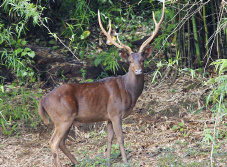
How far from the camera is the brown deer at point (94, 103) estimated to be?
5.93 m

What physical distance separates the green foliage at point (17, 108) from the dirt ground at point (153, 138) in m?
0.22

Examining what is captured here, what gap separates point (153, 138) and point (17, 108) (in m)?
2.65

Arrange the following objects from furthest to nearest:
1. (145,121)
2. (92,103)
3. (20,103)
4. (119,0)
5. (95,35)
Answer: (95,35) → (119,0) → (20,103) → (145,121) → (92,103)

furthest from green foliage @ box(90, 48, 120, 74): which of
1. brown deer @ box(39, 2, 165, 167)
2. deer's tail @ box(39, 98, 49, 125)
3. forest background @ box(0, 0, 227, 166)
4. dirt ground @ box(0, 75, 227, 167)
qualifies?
deer's tail @ box(39, 98, 49, 125)

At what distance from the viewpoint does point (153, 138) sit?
6.86 m

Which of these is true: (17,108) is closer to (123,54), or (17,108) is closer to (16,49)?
(16,49)

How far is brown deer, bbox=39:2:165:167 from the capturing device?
5.93 metres

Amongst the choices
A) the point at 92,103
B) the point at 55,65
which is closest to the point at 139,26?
the point at 55,65

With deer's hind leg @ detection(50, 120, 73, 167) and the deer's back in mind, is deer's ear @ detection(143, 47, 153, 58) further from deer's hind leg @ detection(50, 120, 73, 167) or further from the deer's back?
deer's hind leg @ detection(50, 120, 73, 167)

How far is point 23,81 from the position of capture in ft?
27.6

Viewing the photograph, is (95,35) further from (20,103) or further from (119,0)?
(20,103)

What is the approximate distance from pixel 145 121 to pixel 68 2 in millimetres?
2985

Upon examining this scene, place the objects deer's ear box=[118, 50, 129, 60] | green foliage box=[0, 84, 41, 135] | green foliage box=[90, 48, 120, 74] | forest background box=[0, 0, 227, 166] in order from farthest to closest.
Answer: green foliage box=[90, 48, 120, 74] → forest background box=[0, 0, 227, 166] → green foliage box=[0, 84, 41, 135] → deer's ear box=[118, 50, 129, 60]

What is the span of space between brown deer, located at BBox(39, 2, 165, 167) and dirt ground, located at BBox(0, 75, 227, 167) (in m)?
0.49
